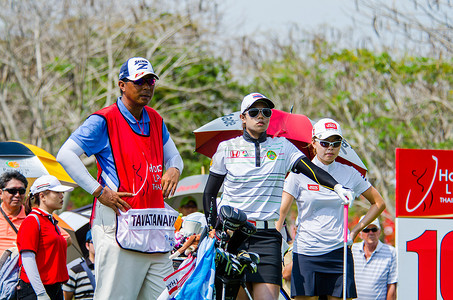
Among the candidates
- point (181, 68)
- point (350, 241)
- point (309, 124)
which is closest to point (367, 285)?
point (309, 124)

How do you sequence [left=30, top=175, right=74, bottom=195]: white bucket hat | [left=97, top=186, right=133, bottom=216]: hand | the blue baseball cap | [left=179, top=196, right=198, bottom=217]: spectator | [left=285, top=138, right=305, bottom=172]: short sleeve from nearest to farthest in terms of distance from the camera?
[left=97, top=186, right=133, bottom=216]: hand
the blue baseball cap
[left=285, top=138, right=305, bottom=172]: short sleeve
[left=30, top=175, right=74, bottom=195]: white bucket hat
[left=179, top=196, right=198, bottom=217]: spectator

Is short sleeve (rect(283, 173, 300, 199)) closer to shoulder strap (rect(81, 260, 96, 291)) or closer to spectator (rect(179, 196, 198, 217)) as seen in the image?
shoulder strap (rect(81, 260, 96, 291))

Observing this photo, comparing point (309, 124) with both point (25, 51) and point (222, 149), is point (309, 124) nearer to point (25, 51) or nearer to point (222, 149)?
point (222, 149)

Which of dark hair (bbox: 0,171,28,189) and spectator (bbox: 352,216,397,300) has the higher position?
dark hair (bbox: 0,171,28,189)

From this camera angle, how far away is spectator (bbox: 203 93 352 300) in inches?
207

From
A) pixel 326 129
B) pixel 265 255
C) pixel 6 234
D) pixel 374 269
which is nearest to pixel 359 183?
pixel 326 129

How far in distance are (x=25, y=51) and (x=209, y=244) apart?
56.3 ft

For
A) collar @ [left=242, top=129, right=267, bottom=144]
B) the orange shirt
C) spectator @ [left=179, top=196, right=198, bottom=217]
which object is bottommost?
spectator @ [left=179, top=196, right=198, bottom=217]

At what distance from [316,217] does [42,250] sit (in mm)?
2487

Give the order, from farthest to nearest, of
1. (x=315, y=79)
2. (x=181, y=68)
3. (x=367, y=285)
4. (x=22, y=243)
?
1. (x=315, y=79)
2. (x=181, y=68)
3. (x=367, y=285)
4. (x=22, y=243)

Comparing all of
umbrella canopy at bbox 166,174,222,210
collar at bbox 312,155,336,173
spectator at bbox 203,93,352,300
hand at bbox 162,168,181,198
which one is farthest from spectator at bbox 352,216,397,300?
hand at bbox 162,168,181,198

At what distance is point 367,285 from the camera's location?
8555 mm

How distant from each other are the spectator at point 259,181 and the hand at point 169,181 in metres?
0.55

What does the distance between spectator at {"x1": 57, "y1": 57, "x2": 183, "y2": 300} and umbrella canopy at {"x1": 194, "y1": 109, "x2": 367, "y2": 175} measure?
2704mm
